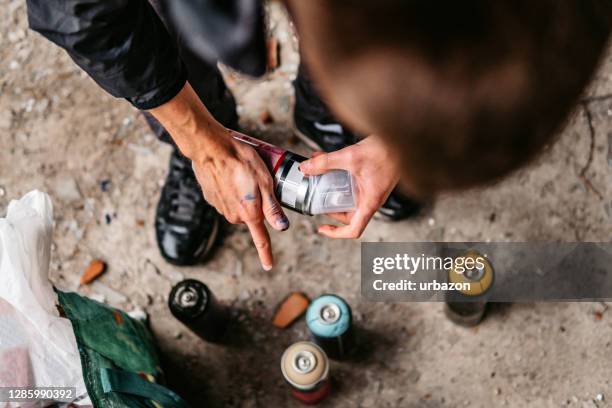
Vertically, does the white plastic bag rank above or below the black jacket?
below

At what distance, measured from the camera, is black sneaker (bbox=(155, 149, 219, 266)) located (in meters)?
1.57

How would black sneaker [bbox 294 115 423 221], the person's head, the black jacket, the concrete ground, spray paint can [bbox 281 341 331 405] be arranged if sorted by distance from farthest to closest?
1. black sneaker [bbox 294 115 423 221]
2. the concrete ground
3. spray paint can [bbox 281 341 331 405]
4. the black jacket
5. the person's head

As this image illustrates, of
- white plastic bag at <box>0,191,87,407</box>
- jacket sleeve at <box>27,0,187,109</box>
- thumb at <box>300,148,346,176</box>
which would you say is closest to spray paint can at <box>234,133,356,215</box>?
thumb at <box>300,148,346,176</box>

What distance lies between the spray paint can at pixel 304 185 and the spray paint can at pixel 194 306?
33 cm

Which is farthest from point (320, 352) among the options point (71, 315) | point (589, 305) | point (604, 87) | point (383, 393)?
point (604, 87)

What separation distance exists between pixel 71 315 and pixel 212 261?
53 centimetres

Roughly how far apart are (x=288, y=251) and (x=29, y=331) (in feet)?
2.39

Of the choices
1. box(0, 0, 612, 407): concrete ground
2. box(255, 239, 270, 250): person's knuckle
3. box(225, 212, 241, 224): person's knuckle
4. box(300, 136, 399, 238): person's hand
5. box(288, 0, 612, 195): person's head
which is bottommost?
box(0, 0, 612, 407): concrete ground

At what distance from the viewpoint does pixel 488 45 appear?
42 cm

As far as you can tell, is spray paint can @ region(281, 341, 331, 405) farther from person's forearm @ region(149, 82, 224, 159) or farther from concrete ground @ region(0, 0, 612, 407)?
person's forearm @ region(149, 82, 224, 159)

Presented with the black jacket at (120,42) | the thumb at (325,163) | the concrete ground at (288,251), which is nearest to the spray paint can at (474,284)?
the concrete ground at (288,251)

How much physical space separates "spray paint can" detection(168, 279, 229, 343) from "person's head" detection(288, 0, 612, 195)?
946mm

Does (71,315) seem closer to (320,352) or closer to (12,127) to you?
(320,352)

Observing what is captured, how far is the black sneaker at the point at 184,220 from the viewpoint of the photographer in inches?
61.7
